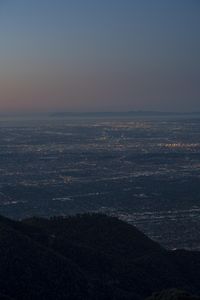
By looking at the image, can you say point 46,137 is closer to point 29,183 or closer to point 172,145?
point 172,145

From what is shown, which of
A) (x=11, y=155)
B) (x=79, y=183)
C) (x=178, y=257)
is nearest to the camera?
(x=178, y=257)

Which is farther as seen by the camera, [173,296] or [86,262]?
[86,262]

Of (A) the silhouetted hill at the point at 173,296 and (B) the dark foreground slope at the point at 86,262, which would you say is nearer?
(A) the silhouetted hill at the point at 173,296

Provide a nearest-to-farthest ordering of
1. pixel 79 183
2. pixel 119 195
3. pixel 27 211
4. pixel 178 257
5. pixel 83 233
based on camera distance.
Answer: pixel 178 257 < pixel 83 233 < pixel 27 211 < pixel 119 195 < pixel 79 183

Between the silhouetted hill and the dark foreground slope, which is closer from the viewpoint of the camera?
the silhouetted hill

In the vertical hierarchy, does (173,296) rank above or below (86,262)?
above

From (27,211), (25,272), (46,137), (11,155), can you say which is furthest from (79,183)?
(46,137)

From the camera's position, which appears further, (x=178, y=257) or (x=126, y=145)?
(x=126, y=145)
